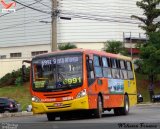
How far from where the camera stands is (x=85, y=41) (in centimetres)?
6334

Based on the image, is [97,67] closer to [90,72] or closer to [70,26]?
[90,72]

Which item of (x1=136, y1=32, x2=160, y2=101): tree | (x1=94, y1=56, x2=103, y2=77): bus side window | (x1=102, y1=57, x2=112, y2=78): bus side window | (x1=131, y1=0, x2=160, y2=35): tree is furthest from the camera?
(x1=131, y1=0, x2=160, y2=35): tree

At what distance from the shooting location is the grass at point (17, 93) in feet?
162

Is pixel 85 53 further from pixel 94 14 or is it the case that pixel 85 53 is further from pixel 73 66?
pixel 94 14

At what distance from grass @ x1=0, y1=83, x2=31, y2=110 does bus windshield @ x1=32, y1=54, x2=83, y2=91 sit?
26.4 m

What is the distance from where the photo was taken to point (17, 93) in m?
51.5

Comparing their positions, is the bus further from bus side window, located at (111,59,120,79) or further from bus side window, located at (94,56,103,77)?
bus side window, located at (111,59,120,79)

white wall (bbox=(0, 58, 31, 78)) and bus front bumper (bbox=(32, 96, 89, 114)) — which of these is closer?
bus front bumper (bbox=(32, 96, 89, 114))

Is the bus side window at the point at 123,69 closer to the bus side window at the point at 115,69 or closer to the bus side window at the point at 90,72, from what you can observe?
the bus side window at the point at 115,69

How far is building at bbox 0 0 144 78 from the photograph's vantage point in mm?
62875

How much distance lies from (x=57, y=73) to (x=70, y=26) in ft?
140

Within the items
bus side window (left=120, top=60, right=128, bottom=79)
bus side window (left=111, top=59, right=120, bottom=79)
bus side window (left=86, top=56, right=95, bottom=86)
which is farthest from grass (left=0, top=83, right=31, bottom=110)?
bus side window (left=86, top=56, right=95, bottom=86)

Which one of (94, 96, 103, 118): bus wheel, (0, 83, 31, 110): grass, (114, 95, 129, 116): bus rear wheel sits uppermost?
(94, 96, 103, 118): bus wheel

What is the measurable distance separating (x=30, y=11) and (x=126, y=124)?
59.6 metres
